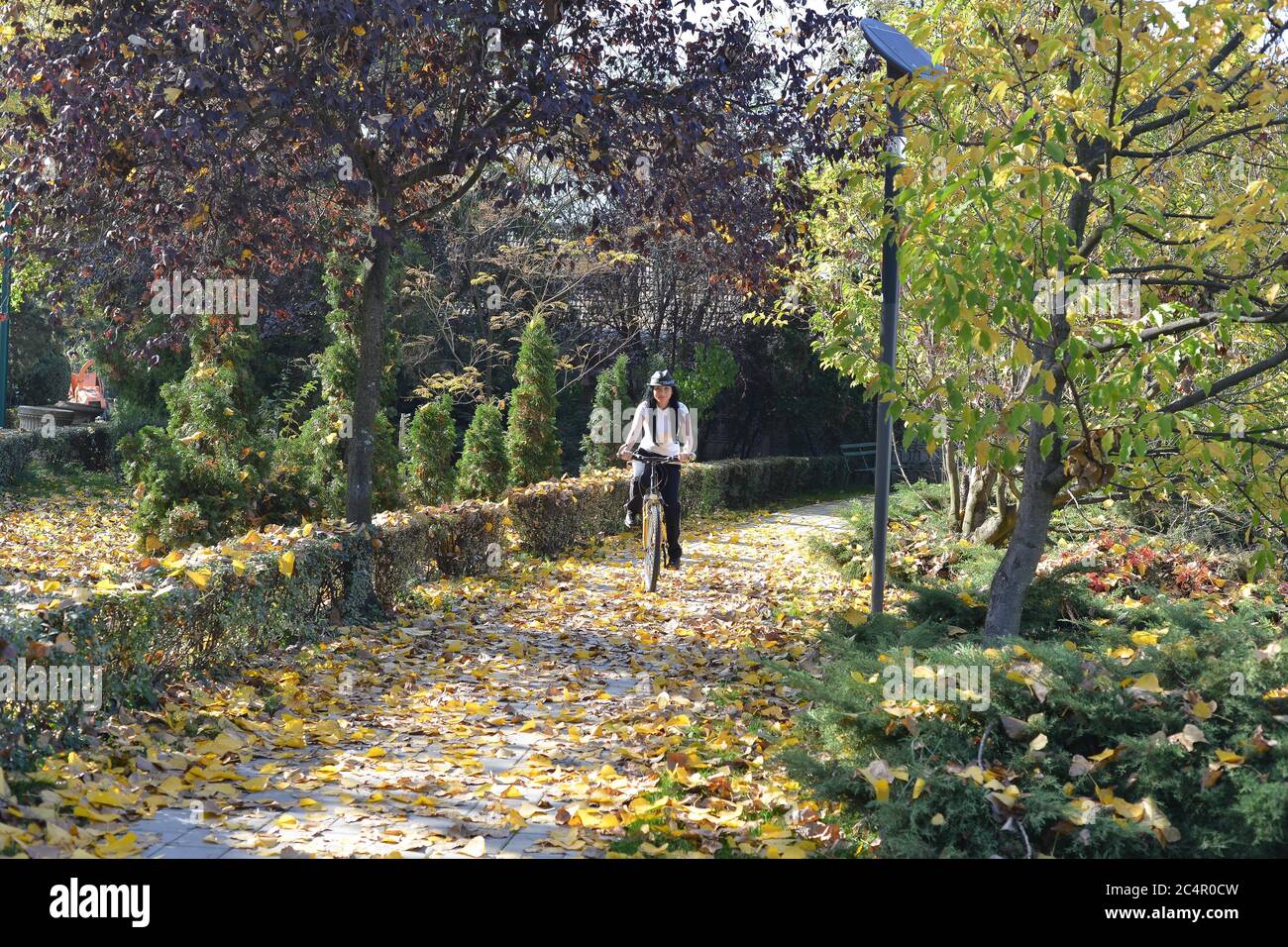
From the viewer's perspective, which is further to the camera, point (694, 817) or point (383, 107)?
point (383, 107)

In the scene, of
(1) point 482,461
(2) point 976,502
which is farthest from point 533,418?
(2) point 976,502

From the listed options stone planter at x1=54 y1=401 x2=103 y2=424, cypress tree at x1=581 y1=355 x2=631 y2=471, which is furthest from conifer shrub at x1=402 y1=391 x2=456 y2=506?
stone planter at x1=54 y1=401 x2=103 y2=424

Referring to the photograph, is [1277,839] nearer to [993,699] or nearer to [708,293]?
[993,699]

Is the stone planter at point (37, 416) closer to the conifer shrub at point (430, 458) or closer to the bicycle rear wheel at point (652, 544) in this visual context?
the conifer shrub at point (430, 458)

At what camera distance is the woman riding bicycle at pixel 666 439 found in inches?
414

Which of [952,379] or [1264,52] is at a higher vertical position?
[1264,52]

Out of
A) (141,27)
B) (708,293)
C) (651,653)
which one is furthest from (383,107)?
(708,293)

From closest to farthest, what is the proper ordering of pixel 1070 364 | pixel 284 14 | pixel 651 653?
pixel 1070 364, pixel 284 14, pixel 651 653

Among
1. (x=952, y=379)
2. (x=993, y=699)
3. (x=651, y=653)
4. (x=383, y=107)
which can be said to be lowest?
(x=651, y=653)

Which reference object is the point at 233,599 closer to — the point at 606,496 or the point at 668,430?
the point at 668,430

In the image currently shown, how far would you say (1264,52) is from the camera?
6.27 metres

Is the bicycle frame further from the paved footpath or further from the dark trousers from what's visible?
the paved footpath

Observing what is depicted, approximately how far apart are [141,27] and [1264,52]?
6319 mm

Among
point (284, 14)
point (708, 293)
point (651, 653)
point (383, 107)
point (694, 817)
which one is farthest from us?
point (708, 293)
